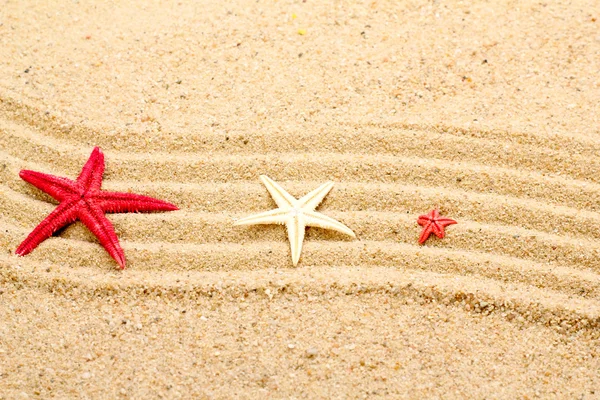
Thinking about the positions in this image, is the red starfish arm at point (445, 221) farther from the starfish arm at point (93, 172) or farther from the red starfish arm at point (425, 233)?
the starfish arm at point (93, 172)

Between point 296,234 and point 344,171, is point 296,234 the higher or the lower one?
the lower one

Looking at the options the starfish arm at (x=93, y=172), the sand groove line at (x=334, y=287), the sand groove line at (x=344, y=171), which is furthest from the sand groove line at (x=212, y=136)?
the sand groove line at (x=334, y=287)

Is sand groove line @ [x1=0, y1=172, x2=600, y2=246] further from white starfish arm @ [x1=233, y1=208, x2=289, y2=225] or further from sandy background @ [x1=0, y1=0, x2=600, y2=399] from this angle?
white starfish arm @ [x1=233, y1=208, x2=289, y2=225]

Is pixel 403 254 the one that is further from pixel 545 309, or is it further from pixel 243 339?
pixel 243 339

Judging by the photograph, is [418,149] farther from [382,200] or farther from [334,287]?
[334,287]

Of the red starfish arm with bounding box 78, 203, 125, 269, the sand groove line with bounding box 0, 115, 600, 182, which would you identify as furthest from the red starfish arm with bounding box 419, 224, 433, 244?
the red starfish arm with bounding box 78, 203, 125, 269

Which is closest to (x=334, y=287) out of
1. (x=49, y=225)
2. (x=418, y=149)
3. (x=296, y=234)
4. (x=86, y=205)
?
(x=296, y=234)
